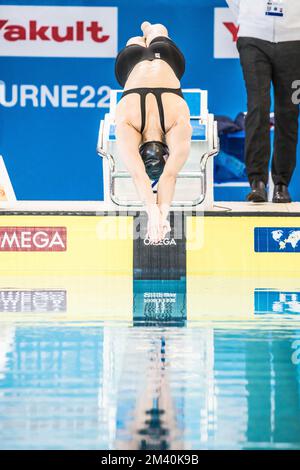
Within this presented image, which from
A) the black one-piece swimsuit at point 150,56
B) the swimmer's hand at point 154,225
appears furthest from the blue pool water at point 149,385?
the black one-piece swimsuit at point 150,56

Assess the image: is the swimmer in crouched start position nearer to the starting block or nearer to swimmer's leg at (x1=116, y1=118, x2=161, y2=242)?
swimmer's leg at (x1=116, y1=118, x2=161, y2=242)

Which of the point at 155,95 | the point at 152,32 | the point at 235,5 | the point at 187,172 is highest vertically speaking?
the point at 235,5

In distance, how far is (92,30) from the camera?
23.4 feet

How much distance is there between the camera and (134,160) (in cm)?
435

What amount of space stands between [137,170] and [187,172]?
1165mm

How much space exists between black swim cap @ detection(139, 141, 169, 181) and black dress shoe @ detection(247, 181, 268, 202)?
1.31m

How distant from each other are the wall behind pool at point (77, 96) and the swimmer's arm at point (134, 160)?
2.65 meters

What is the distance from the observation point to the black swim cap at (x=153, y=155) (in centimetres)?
438

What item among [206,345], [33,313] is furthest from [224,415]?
[33,313]

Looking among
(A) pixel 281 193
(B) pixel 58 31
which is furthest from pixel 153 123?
(B) pixel 58 31

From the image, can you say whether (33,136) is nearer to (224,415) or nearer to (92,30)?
(92,30)

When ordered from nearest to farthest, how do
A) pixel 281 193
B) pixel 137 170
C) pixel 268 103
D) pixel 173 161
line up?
pixel 137 170, pixel 173 161, pixel 268 103, pixel 281 193

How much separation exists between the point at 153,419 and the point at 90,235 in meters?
3.06

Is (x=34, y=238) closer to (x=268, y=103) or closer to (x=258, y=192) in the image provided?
(x=258, y=192)
